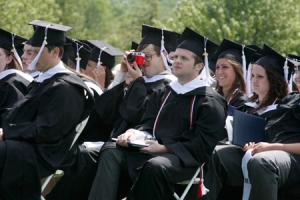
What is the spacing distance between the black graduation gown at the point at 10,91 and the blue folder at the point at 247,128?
90.1 inches

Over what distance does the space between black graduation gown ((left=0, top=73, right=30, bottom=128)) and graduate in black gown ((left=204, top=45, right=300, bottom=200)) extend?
2.18 meters

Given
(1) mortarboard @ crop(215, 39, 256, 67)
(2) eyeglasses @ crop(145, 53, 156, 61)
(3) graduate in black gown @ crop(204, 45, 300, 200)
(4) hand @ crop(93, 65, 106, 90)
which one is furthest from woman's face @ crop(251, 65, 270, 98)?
(4) hand @ crop(93, 65, 106, 90)

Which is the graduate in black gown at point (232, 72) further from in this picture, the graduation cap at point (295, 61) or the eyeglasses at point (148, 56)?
the eyeglasses at point (148, 56)

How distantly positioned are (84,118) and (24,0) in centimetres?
1679

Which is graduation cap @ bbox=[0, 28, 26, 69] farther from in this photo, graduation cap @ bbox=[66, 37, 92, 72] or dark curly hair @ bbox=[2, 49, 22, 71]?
graduation cap @ bbox=[66, 37, 92, 72]

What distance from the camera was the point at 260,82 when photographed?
6.97 metres

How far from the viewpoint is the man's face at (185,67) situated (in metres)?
6.69

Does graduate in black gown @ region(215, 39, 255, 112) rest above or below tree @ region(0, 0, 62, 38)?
above

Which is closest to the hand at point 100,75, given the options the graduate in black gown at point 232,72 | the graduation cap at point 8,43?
the graduation cap at point 8,43

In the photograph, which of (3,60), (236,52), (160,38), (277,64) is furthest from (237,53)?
(3,60)

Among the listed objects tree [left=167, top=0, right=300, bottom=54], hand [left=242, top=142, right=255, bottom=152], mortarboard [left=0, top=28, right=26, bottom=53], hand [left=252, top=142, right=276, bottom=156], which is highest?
mortarboard [left=0, top=28, right=26, bottom=53]

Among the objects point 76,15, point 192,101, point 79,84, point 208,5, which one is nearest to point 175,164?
point 192,101

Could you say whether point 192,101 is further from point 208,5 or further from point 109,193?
point 208,5

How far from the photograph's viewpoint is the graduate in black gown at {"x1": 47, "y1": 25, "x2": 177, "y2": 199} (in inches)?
284
